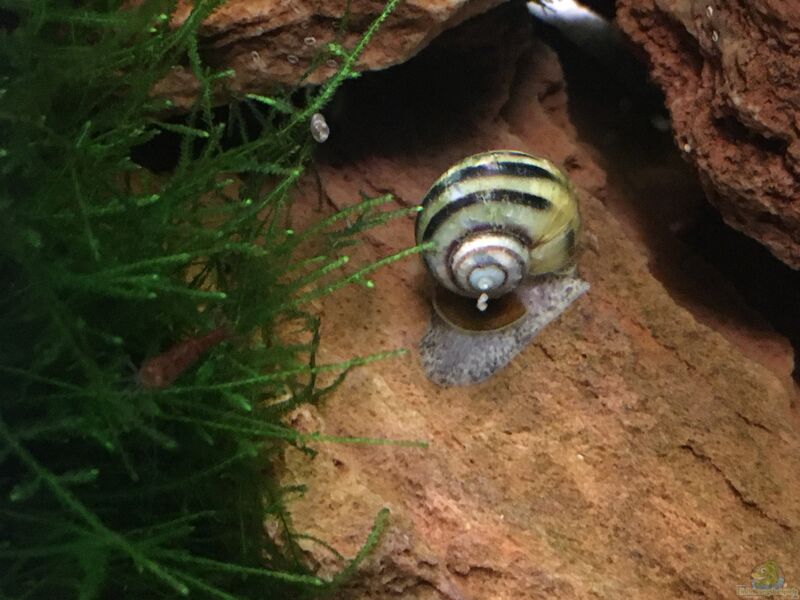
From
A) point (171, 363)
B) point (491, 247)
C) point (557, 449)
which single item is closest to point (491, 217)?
point (491, 247)

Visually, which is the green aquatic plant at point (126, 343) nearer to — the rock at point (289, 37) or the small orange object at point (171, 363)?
the small orange object at point (171, 363)

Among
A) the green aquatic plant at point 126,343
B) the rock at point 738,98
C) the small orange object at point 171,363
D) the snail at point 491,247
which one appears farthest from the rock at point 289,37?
the small orange object at point 171,363

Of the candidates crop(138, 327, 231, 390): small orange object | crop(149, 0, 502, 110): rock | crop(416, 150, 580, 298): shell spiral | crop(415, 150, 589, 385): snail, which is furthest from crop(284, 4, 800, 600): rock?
crop(149, 0, 502, 110): rock

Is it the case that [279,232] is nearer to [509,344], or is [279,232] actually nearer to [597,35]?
[509,344]

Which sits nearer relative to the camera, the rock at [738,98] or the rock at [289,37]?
the rock at [738,98]

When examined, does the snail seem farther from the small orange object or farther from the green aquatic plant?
the small orange object

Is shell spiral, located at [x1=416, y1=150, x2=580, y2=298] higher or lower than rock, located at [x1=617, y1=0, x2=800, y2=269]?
lower

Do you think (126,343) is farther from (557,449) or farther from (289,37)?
(557,449)

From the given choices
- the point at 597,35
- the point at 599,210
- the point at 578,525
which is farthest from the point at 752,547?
the point at 597,35
